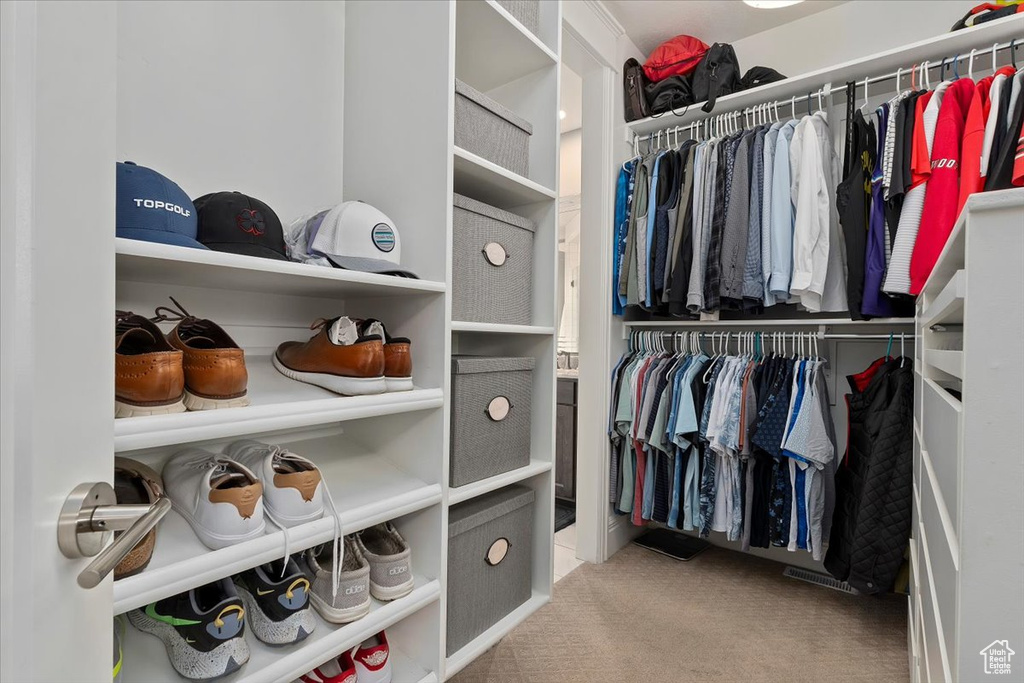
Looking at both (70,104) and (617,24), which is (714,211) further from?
(70,104)

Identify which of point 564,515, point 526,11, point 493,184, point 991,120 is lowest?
point 564,515

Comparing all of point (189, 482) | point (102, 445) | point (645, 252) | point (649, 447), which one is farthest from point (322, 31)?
point (649, 447)

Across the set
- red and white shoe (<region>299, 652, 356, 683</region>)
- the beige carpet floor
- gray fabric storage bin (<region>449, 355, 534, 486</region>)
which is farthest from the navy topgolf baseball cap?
the beige carpet floor

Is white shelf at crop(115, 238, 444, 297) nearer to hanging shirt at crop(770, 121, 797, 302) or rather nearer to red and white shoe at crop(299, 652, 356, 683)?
red and white shoe at crop(299, 652, 356, 683)

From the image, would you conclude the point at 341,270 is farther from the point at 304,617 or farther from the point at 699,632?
the point at 699,632

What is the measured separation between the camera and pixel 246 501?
2.70 ft

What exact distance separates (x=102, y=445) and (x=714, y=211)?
6.97 ft

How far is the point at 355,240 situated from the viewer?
3.49ft

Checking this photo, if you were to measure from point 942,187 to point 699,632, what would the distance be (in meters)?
1.67

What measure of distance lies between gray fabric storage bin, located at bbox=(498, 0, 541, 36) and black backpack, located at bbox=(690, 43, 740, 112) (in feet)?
3.35

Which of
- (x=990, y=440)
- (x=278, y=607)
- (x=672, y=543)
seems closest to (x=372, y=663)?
(x=278, y=607)

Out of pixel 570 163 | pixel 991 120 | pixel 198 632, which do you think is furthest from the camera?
pixel 570 163

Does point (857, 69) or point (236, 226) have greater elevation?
point (857, 69)

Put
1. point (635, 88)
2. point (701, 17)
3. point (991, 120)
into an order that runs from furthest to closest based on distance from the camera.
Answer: point (635, 88), point (701, 17), point (991, 120)
